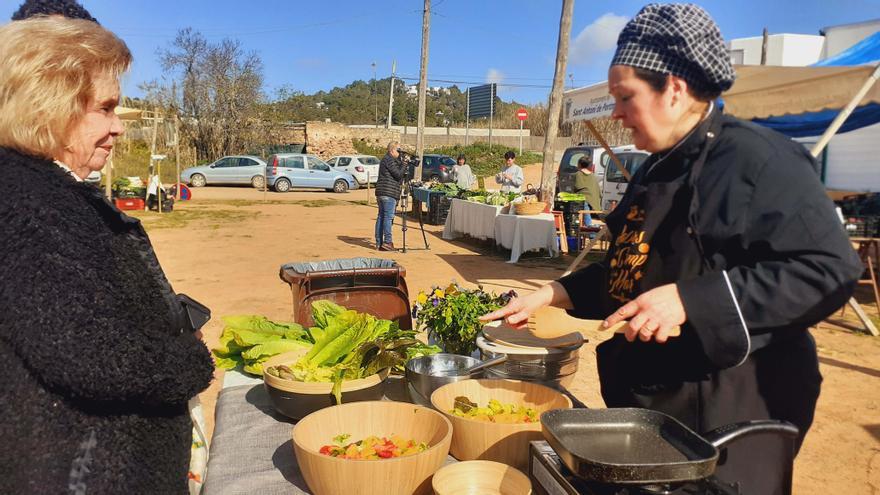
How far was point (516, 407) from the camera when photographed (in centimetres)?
193

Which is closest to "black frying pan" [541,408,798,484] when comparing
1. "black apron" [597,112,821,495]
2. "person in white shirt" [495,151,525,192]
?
"black apron" [597,112,821,495]

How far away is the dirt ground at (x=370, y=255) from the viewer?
13.2 feet

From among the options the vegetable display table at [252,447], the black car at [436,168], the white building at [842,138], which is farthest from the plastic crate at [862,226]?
the black car at [436,168]

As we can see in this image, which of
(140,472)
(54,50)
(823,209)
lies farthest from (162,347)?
(823,209)

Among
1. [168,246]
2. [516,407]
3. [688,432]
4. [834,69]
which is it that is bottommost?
[168,246]

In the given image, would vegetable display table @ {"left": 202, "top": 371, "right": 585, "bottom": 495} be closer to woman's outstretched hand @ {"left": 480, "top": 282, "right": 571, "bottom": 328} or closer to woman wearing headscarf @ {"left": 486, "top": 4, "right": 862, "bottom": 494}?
woman's outstretched hand @ {"left": 480, "top": 282, "right": 571, "bottom": 328}

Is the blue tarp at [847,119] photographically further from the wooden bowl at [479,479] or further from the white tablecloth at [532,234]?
the wooden bowl at [479,479]

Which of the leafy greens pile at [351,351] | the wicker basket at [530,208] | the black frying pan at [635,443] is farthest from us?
the wicker basket at [530,208]

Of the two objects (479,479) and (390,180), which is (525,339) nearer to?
(479,479)

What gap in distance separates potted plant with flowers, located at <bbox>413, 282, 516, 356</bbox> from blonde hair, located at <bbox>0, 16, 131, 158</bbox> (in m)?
1.61

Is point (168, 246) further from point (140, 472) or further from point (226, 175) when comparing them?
point (226, 175)

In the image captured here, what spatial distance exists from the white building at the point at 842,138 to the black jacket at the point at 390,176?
7.36m

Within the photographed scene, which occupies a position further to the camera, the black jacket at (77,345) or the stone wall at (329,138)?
the stone wall at (329,138)

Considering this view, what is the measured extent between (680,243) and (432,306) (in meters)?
1.49
